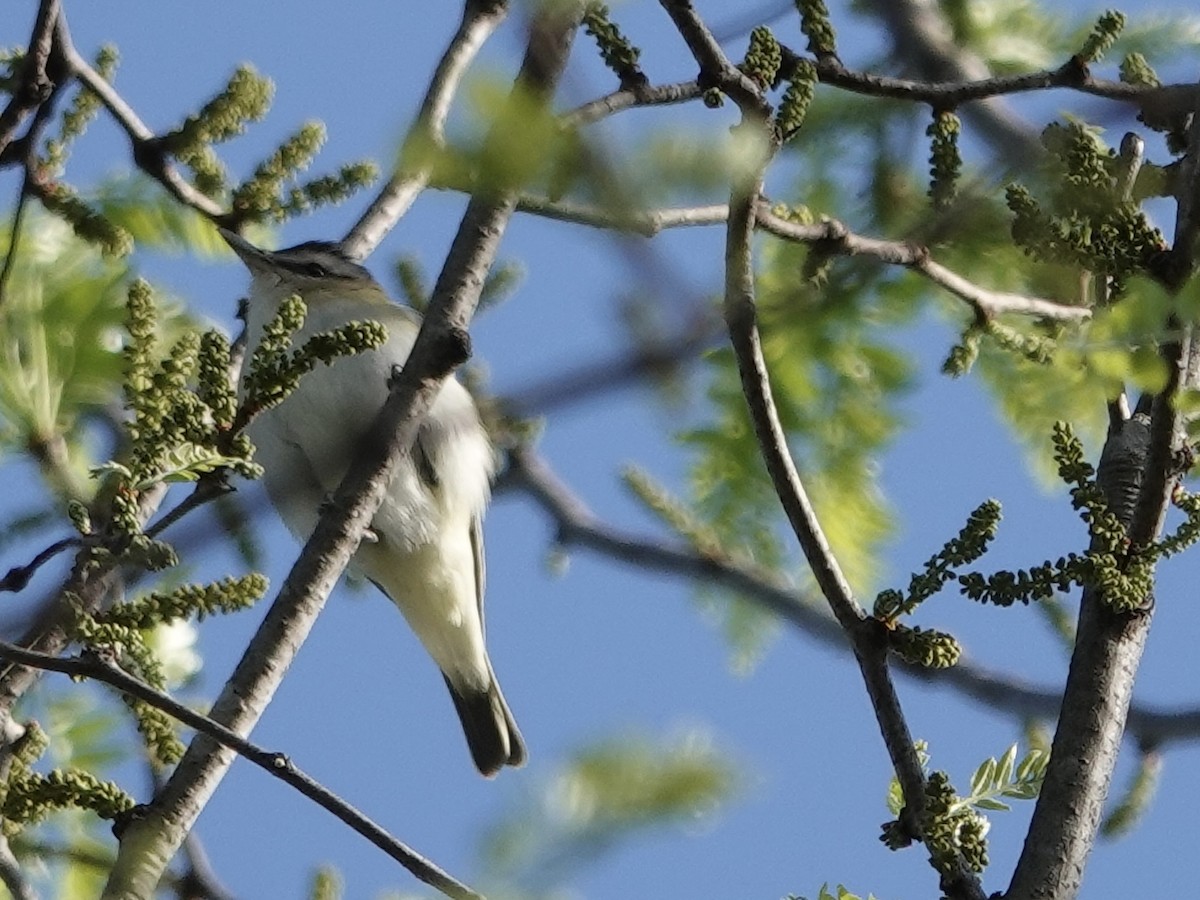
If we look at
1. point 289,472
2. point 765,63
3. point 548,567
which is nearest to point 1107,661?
point 765,63

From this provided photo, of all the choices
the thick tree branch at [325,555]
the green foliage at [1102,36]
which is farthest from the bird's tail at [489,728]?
the green foliage at [1102,36]

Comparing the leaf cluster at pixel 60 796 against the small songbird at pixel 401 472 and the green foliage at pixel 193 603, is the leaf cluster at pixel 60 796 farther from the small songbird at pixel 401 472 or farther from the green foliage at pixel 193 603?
the small songbird at pixel 401 472

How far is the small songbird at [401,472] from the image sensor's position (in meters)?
5.55

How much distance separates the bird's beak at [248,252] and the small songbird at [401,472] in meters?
0.01

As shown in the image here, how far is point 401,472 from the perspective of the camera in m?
5.73

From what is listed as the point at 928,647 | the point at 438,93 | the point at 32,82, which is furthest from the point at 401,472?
the point at 928,647

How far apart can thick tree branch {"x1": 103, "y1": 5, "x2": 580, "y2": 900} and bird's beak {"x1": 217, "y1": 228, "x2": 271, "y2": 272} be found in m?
1.21

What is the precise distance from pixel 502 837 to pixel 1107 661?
1936 millimetres

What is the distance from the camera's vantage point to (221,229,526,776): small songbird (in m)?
5.55

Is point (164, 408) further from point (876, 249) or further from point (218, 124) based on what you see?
point (218, 124)

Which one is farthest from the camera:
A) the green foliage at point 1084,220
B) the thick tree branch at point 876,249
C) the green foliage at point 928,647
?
the thick tree branch at point 876,249

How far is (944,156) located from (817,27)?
323 mm

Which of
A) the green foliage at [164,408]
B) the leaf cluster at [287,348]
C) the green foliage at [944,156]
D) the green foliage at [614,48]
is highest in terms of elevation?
the green foliage at [944,156]

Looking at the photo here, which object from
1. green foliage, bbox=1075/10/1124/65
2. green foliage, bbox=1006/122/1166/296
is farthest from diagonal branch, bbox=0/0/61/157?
green foliage, bbox=1006/122/1166/296
